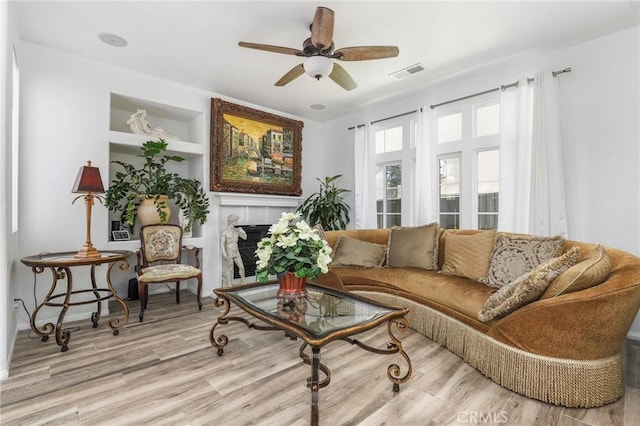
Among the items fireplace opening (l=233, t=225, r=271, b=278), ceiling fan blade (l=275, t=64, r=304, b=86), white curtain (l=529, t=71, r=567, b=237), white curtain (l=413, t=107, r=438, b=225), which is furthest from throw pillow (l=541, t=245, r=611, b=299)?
fireplace opening (l=233, t=225, r=271, b=278)

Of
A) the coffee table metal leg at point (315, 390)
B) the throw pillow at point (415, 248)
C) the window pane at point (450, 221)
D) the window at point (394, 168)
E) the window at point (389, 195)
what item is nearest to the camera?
the coffee table metal leg at point (315, 390)

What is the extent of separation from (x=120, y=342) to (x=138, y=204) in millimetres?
1688

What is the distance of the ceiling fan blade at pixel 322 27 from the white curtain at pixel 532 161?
222 centimetres

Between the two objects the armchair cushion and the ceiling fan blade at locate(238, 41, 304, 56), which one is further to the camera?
the armchair cushion

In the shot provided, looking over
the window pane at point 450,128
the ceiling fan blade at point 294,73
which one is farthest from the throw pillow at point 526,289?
the ceiling fan blade at point 294,73

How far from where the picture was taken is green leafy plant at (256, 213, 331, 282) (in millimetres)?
2047

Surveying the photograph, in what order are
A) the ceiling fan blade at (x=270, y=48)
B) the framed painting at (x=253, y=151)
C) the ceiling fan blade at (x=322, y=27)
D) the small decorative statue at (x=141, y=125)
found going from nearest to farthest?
the ceiling fan blade at (x=322, y=27) → the ceiling fan blade at (x=270, y=48) → the small decorative statue at (x=141, y=125) → the framed painting at (x=253, y=151)

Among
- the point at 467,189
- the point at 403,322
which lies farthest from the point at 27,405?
the point at 467,189

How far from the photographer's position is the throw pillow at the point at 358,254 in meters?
3.63

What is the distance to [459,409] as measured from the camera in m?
1.76

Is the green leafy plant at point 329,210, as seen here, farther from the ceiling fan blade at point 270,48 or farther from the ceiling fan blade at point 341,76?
the ceiling fan blade at point 270,48

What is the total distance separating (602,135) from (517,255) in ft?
4.97

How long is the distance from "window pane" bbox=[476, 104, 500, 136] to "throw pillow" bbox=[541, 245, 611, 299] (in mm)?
2186

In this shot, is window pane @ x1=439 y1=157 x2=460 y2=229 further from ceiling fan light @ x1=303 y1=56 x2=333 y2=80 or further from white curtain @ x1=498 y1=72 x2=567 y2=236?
ceiling fan light @ x1=303 y1=56 x2=333 y2=80
